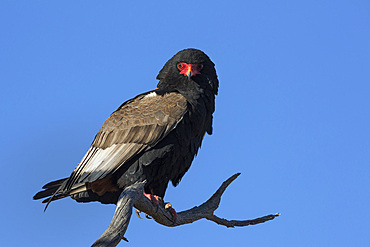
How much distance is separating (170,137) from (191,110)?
41 centimetres

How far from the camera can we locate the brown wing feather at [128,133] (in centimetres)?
635

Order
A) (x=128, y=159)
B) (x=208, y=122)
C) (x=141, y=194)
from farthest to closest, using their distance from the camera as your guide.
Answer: (x=208, y=122) → (x=128, y=159) → (x=141, y=194)

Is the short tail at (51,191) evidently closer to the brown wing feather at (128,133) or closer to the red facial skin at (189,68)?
the brown wing feather at (128,133)

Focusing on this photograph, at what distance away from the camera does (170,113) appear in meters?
6.47

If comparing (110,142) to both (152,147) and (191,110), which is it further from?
(191,110)

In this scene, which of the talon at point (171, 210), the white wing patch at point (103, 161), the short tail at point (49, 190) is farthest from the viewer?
the short tail at point (49, 190)

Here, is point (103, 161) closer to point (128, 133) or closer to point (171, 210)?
point (128, 133)

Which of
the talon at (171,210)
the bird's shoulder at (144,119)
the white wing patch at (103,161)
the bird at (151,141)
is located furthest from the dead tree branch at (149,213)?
the bird's shoulder at (144,119)

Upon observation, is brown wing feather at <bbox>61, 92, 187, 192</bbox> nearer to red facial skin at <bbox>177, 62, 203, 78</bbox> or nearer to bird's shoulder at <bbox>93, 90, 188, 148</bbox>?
bird's shoulder at <bbox>93, 90, 188, 148</bbox>

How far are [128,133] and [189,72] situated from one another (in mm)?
1011

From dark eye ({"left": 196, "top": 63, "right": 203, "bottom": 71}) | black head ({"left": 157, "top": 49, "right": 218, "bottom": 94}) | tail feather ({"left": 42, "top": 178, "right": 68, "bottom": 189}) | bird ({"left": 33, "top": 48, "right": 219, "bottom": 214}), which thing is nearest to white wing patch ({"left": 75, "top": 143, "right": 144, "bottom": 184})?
bird ({"left": 33, "top": 48, "right": 219, "bottom": 214})

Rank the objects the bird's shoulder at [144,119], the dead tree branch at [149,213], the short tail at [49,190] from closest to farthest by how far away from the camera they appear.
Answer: the dead tree branch at [149,213] < the bird's shoulder at [144,119] < the short tail at [49,190]

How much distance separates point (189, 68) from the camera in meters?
6.92

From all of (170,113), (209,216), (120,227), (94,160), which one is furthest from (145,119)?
(120,227)
